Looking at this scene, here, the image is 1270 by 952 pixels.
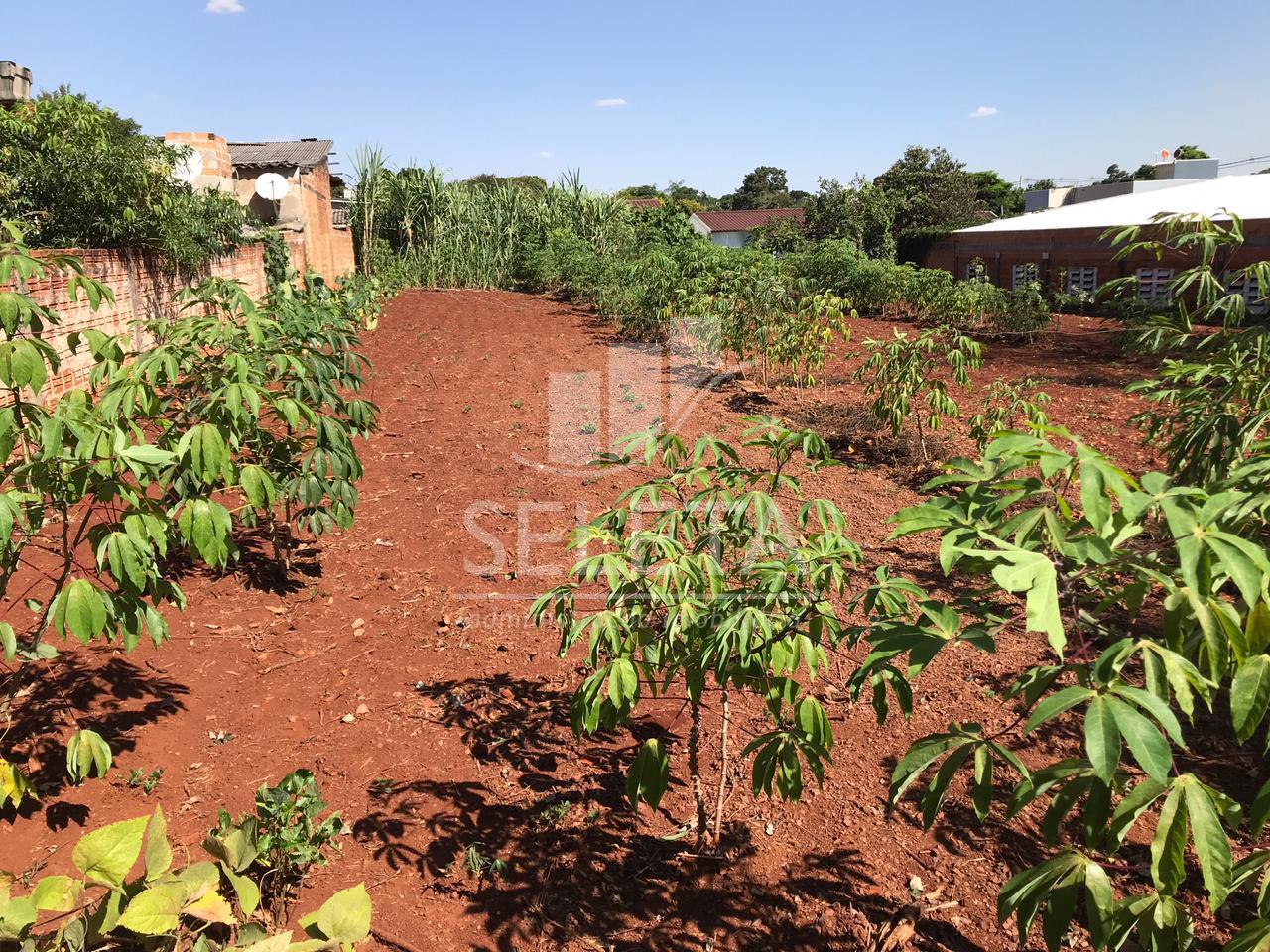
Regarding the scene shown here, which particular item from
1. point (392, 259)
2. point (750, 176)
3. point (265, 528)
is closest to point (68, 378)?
point (265, 528)

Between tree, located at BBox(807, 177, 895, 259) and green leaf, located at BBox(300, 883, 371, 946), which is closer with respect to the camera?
green leaf, located at BBox(300, 883, 371, 946)

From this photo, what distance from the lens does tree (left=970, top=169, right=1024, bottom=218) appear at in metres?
39.2

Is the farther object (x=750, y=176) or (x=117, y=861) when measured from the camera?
(x=750, y=176)

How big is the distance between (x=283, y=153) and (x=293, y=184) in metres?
4.77

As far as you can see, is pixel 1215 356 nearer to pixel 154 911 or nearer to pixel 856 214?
pixel 154 911

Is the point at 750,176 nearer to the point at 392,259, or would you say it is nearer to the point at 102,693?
the point at 392,259

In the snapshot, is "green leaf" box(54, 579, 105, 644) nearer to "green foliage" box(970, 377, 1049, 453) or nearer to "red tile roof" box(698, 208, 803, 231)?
"green foliage" box(970, 377, 1049, 453)

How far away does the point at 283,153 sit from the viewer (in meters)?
18.3

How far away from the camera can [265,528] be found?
15.5 ft

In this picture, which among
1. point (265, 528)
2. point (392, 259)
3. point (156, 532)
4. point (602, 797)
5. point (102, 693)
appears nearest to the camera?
point (156, 532)

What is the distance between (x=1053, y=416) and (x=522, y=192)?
1538 cm

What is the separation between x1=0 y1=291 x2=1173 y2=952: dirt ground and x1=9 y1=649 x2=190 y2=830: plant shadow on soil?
0.01 metres

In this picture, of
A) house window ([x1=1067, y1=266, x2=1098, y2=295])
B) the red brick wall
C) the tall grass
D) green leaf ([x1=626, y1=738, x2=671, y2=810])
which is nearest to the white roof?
the red brick wall

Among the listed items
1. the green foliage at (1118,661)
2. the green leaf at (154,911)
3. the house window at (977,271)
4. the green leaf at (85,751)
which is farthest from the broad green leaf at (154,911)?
the house window at (977,271)
